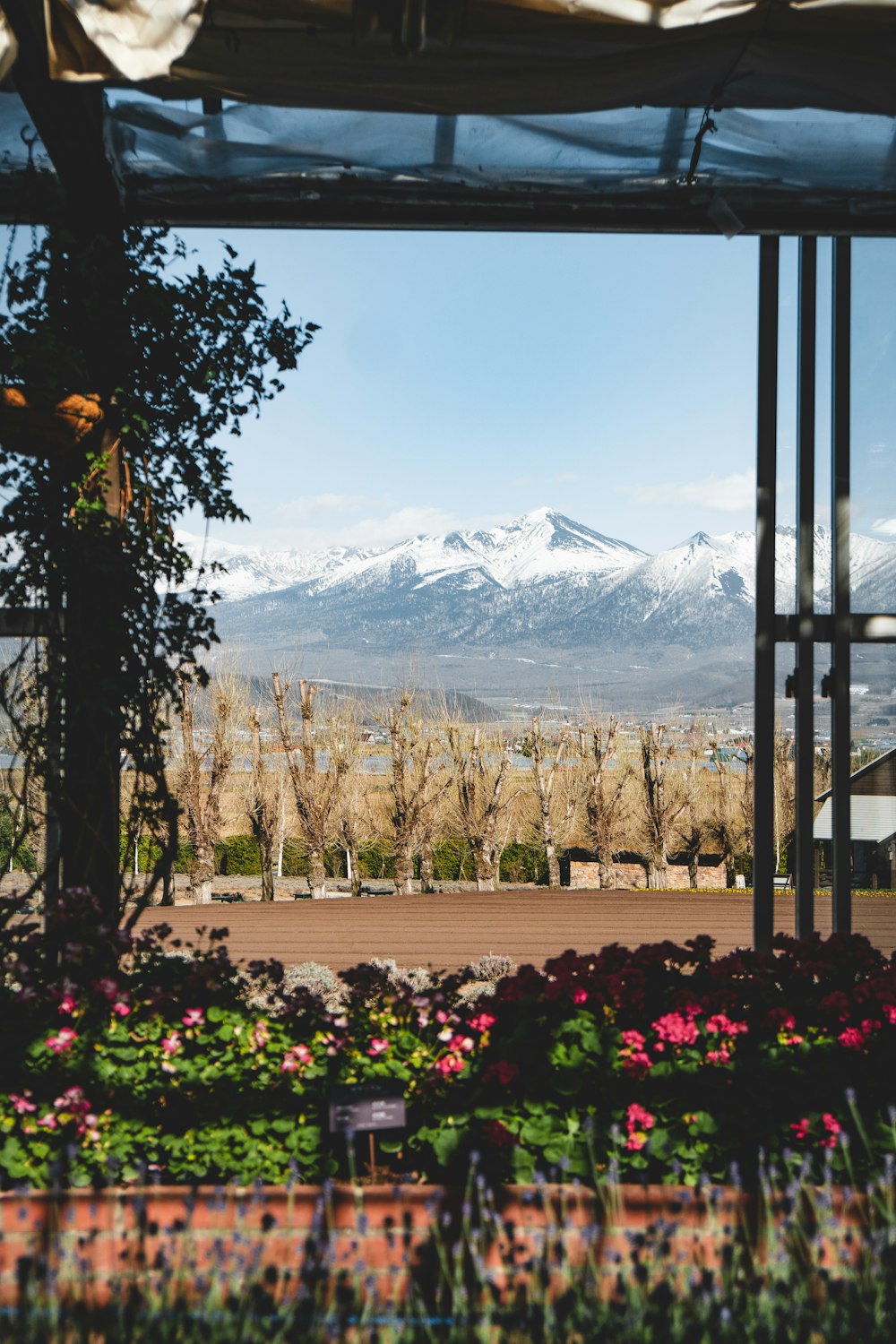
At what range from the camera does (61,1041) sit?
2.08 meters

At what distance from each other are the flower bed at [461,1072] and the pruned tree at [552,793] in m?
13.0

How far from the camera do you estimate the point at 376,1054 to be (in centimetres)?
212

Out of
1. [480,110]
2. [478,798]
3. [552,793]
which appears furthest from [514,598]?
[480,110]

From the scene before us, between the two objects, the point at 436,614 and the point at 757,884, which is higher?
the point at 436,614

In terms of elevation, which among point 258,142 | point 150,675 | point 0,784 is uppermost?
point 258,142

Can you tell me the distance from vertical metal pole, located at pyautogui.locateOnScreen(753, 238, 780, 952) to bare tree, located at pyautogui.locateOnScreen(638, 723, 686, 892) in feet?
39.9

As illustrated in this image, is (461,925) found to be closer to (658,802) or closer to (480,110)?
(480,110)

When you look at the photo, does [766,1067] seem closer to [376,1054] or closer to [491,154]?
[376,1054]

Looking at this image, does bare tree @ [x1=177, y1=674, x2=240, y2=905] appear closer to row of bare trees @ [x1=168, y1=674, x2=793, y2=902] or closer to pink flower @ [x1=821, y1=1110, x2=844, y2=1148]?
row of bare trees @ [x1=168, y1=674, x2=793, y2=902]

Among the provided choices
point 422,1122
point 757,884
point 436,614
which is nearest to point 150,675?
point 422,1122

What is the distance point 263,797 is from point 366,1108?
→ 11.4 m

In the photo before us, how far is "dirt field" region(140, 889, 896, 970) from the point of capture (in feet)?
20.1

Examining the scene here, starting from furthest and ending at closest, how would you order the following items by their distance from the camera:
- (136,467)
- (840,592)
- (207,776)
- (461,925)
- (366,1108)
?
(207,776) < (461,925) < (840,592) < (136,467) < (366,1108)

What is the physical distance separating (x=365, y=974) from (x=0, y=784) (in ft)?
4.14
